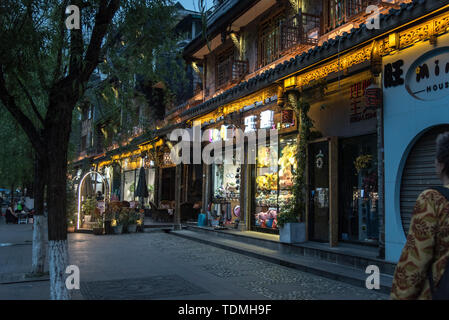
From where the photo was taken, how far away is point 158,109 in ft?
85.2

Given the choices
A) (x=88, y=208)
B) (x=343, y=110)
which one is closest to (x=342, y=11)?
(x=343, y=110)

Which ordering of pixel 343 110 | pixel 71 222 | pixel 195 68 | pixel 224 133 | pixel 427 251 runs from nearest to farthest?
pixel 427 251 < pixel 343 110 < pixel 224 133 < pixel 71 222 < pixel 195 68

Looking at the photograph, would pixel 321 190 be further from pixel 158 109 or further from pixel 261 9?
pixel 158 109

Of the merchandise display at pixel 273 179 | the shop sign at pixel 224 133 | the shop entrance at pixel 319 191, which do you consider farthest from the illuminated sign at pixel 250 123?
the shop entrance at pixel 319 191

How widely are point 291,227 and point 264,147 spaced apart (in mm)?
4089

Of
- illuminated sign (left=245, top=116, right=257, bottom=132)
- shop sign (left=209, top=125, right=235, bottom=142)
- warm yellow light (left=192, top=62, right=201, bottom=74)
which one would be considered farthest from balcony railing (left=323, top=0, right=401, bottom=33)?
warm yellow light (left=192, top=62, right=201, bottom=74)

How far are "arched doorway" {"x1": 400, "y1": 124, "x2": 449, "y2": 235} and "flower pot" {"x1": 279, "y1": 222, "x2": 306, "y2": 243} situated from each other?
10.8 feet

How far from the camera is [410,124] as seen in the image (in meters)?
8.08

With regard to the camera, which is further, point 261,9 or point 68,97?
point 261,9

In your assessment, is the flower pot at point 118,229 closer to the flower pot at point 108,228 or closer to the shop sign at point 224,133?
the flower pot at point 108,228

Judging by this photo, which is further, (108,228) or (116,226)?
(116,226)

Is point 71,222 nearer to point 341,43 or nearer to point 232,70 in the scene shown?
point 232,70
